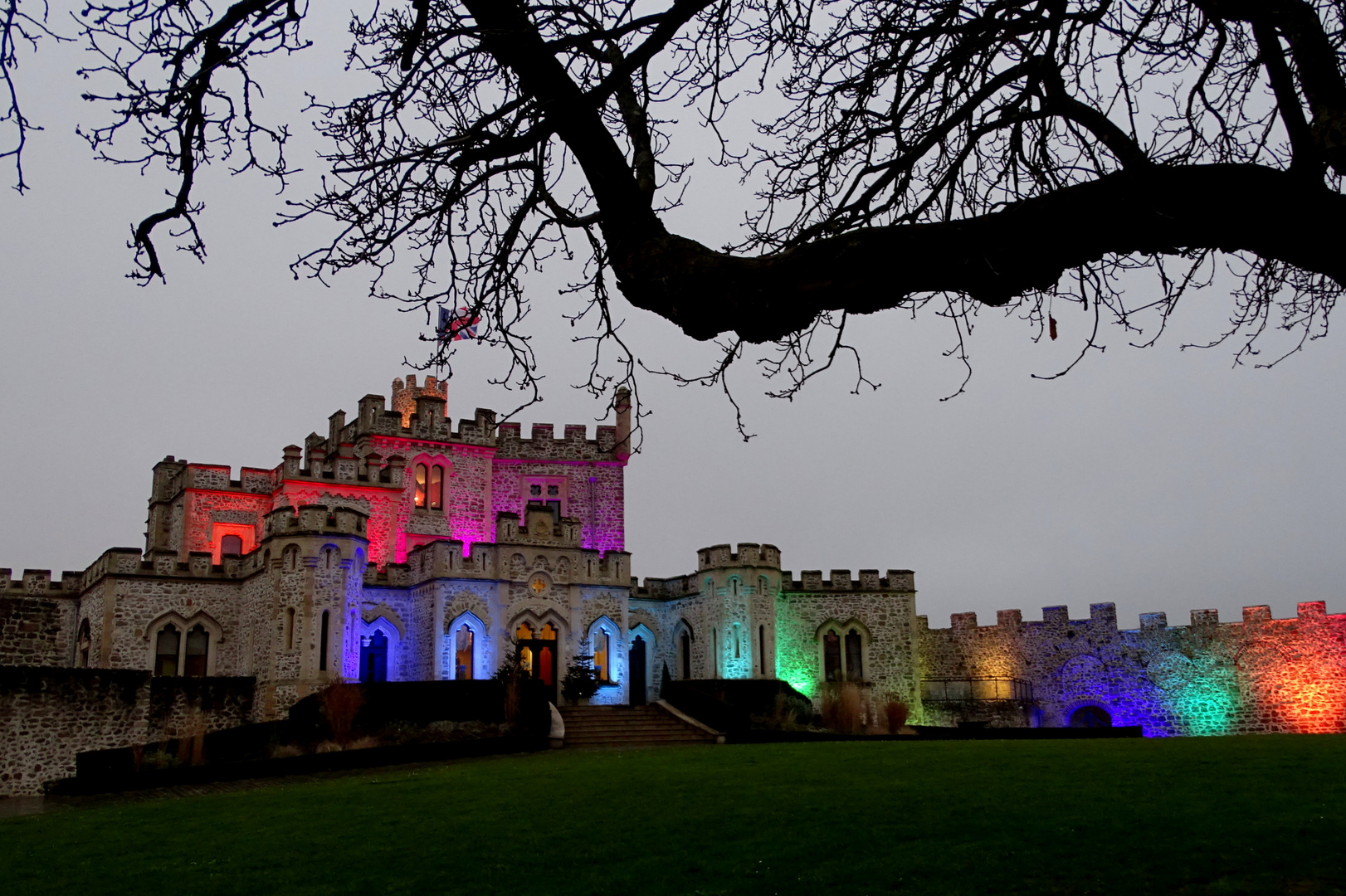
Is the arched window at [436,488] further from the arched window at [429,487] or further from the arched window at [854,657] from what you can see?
the arched window at [854,657]

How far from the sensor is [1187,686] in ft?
111

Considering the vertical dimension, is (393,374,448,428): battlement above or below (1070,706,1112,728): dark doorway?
above

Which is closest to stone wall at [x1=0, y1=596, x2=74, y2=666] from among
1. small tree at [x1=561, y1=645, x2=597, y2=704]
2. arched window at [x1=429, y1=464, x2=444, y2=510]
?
arched window at [x1=429, y1=464, x2=444, y2=510]

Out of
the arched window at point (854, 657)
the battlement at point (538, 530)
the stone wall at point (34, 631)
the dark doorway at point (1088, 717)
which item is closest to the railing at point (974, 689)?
the dark doorway at point (1088, 717)

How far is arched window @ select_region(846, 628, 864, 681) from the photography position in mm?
36531

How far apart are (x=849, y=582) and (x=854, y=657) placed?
7.72 ft

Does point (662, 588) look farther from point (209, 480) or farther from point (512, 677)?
point (209, 480)

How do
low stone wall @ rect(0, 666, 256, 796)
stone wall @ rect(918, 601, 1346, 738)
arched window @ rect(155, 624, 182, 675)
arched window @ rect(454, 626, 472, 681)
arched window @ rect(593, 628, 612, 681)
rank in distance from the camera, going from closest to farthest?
low stone wall @ rect(0, 666, 256, 796) → arched window @ rect(155, 624, 182, 675) → arched window @ rect(454, 626, 472, 681) → stone wall @ rect(918, 601, 1346, 738) → arched window @ rect(593, 628, 612, 681)

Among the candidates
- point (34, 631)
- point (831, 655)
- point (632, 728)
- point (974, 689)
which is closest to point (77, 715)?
point (34, 631)

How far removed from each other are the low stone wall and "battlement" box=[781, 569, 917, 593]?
1727 centimetres

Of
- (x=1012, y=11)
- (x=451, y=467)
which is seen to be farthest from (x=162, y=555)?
(x=1012, y=11)

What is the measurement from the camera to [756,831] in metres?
11.9

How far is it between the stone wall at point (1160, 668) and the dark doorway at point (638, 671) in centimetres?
883

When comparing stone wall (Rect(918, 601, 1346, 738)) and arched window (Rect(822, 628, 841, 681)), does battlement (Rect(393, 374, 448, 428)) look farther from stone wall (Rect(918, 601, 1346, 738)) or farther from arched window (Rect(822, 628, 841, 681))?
stone wall (Rect(918, 601, 1346, 738))
